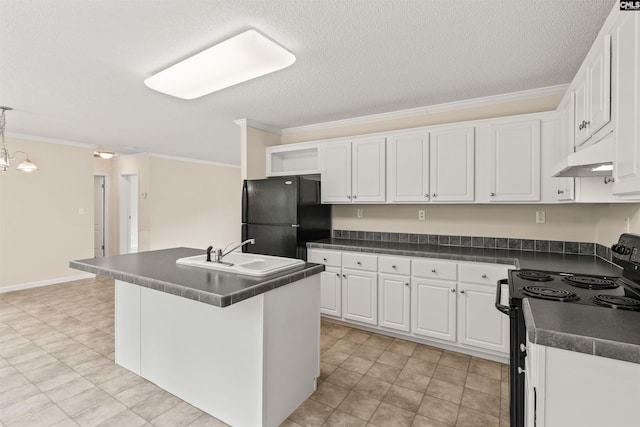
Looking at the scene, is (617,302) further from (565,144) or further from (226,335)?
(226,335)

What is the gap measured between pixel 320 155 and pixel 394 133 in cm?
94

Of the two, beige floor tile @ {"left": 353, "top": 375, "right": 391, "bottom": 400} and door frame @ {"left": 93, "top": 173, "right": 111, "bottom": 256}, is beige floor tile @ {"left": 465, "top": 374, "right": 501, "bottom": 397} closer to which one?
beige floor tile @ {"left": 353, "top": 375, "right": 391, "bottom": 400}

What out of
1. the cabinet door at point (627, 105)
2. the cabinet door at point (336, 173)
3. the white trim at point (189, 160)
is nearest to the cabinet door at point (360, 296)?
the cabinet door at point (336, 173)

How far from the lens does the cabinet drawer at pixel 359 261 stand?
3203 millimetres

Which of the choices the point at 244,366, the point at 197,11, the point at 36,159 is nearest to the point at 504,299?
the point at 244,366

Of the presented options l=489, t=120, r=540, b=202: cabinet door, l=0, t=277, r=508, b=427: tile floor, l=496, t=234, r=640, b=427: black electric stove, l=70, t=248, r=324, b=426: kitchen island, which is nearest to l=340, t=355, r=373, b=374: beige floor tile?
l=0, t=277, r=508, b=427: tile floor

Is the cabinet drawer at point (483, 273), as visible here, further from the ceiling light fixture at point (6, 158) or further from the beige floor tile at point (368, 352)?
the ceiling light fixture at point (6, 158)

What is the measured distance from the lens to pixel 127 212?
275 inches

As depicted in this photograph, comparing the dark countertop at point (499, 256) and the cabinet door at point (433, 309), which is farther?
the cabinet door at point (433, 309)

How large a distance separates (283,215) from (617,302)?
280 cm

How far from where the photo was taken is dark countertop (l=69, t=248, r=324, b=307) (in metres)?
1.57

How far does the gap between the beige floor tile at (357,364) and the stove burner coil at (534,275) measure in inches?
54.6

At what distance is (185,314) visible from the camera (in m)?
2.12

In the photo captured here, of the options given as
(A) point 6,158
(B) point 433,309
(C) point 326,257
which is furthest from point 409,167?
(A) point 6,158
